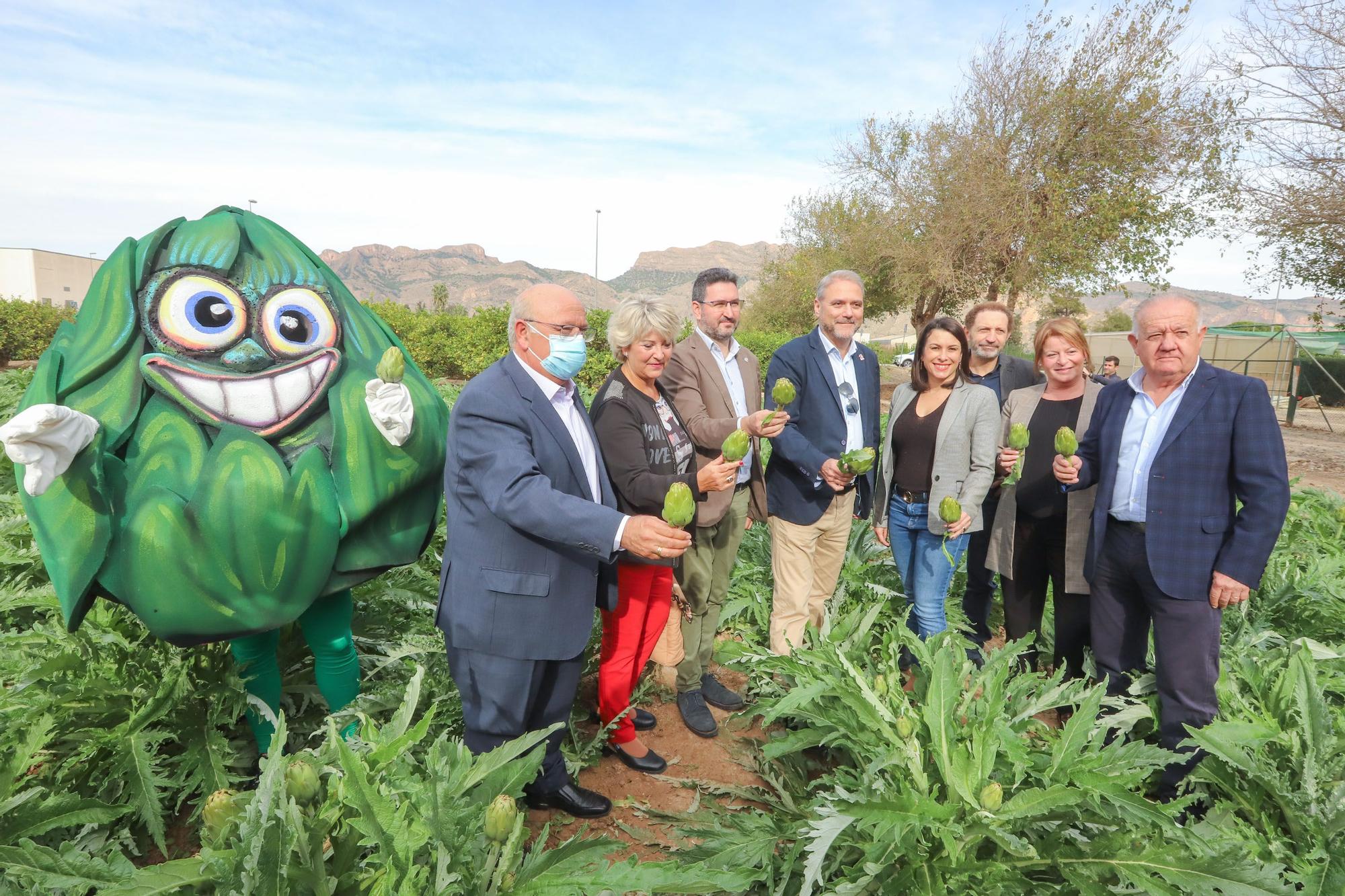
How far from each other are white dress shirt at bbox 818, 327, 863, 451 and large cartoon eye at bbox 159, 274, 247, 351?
2501mm

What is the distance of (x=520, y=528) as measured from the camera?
7.25 ft

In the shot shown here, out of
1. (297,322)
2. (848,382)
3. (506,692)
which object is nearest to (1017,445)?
(848,382)

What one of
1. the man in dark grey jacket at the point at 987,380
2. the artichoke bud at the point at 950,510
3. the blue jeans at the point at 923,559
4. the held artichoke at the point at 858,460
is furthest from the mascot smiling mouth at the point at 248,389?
the man in dark grey jacket at the point at 987,380

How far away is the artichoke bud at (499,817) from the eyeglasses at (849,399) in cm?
255

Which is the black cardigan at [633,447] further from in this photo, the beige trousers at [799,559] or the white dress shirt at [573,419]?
the beige trousers at [799,559]

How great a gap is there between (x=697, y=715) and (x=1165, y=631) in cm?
201

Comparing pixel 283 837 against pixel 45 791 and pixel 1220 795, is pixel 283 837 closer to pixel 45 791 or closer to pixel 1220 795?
pixel 45 791

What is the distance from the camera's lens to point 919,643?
263 cm

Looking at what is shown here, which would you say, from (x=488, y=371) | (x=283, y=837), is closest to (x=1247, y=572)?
(x=488, y=371)

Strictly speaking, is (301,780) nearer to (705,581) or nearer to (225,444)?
(225,444)

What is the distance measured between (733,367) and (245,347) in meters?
2.10

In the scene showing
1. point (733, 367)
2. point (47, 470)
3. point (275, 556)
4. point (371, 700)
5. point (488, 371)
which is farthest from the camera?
point (733, 367)

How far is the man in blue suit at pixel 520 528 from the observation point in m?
2.21

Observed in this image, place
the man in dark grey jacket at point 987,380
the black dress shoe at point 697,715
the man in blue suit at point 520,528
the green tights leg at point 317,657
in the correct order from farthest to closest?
the man in dark grey jacket at point 987,380
the black dress shoe at point 697,715
the green tights leg at point 317,657
the man in blue suit at point 520,528
